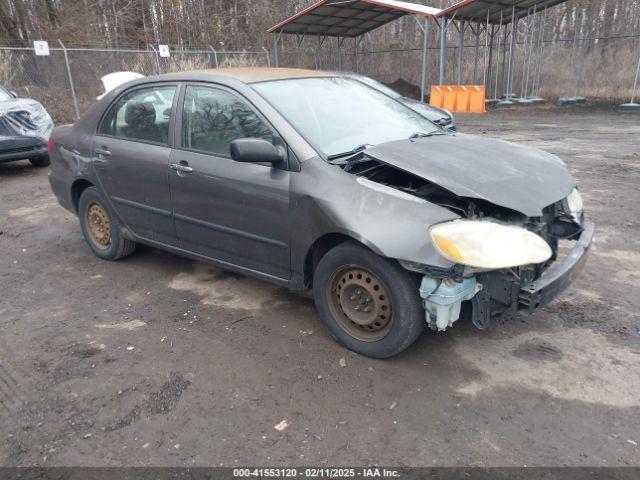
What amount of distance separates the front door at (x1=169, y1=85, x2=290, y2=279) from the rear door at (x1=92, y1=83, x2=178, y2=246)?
0.17 meters

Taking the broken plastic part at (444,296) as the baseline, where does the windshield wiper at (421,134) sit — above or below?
above

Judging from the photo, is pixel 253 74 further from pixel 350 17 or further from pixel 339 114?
pixel 350 17

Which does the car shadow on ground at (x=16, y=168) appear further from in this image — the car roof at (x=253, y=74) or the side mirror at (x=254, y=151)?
the side mirror at (x=254, y=151)

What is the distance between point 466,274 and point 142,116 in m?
3.05

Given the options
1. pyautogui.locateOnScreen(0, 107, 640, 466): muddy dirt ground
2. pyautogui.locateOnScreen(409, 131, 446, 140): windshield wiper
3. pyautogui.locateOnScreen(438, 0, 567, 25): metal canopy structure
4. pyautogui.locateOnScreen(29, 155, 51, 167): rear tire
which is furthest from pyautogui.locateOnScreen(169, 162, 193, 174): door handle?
pyautogui.locateOnScreen(438, 0, 567, 25): metal canopy structure

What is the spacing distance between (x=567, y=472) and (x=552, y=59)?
21.4 meters

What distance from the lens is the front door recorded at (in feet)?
11.2

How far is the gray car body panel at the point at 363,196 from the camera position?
280 cm

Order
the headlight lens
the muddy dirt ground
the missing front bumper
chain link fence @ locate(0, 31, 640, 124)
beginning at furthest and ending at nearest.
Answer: chain link fence @ locate(0, 31, 640, 124)
the headlight lens
the missing front bumper
the muddy dirt ground

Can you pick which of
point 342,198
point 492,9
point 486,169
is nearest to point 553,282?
point 486,169

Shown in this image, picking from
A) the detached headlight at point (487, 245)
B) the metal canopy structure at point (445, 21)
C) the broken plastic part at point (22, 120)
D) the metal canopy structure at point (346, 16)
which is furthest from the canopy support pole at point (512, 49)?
the detached headlight at point (487, 245)

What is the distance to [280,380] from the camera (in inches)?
119

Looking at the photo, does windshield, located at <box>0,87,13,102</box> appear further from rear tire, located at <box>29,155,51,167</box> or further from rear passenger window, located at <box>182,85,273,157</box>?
rear passenger window, located at <box>182,85,273,157</box>

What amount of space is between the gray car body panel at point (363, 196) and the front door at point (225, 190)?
0.6 inches
